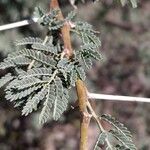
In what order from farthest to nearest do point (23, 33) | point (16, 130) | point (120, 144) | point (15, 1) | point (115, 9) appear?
point (16, 130) < point (115, 9) < point (23, 33) < point (15, 1) < point (120, 144)

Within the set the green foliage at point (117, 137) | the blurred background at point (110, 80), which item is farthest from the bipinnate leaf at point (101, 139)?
the blurred background at point (110, 80)

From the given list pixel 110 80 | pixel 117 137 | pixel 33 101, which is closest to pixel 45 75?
pixel 33 101

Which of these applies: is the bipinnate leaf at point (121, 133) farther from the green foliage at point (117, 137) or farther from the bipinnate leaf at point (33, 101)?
the bipinnate leaf at point (33, 101)

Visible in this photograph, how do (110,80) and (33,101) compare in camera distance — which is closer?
(33,101)

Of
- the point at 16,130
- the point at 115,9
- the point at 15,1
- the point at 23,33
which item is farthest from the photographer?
the point at 16,130

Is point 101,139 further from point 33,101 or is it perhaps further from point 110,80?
point 110,80

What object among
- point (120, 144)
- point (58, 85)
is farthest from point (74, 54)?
point (120, 144)

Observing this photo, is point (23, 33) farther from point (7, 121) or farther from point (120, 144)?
point (120, 144)

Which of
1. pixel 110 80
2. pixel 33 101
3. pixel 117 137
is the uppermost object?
pixel 33 101

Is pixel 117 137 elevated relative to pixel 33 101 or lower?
lower
